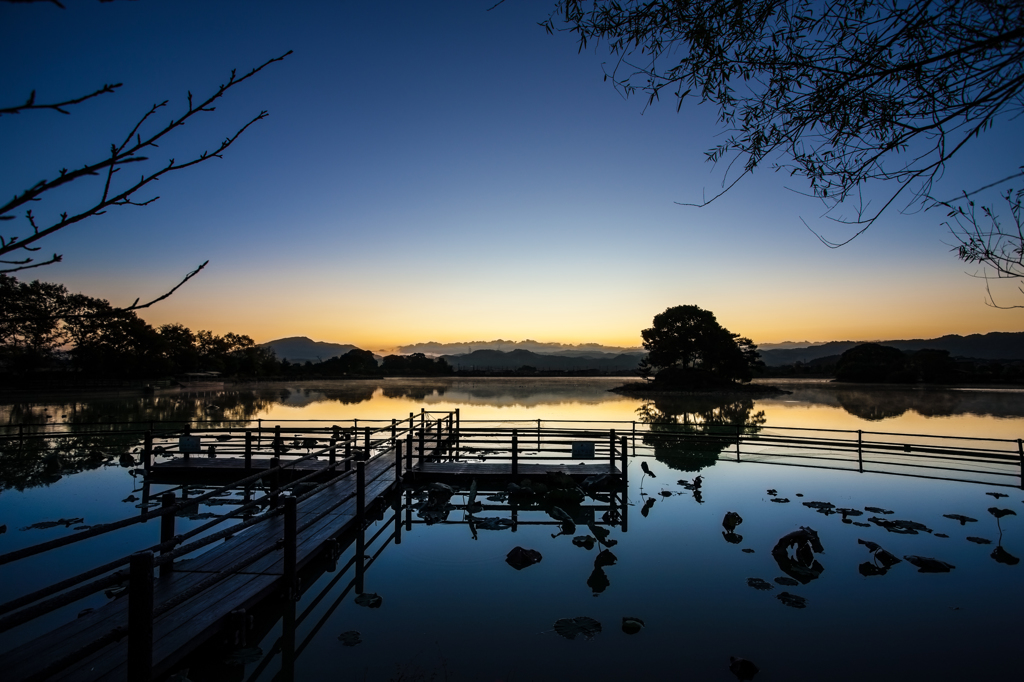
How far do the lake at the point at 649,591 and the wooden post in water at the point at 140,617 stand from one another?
1.45 metres

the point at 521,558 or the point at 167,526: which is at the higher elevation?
the point at 167,526

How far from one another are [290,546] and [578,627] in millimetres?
3409

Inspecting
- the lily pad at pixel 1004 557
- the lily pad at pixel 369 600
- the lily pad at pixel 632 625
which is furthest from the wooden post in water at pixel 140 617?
the lily pad at pixel 1004 557

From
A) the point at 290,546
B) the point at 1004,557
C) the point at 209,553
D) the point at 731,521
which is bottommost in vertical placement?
the point at 1004,557

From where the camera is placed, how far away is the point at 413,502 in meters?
11.6

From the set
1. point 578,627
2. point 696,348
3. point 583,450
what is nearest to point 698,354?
point 696,348

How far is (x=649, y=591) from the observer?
6816 millimetres

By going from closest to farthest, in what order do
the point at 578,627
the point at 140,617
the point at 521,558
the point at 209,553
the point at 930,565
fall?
the point at 140,617 < the point at 578,627 < the point at 209,553 < the point at 930,565 < the point at 521,558

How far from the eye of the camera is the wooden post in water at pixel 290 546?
6.09 meters

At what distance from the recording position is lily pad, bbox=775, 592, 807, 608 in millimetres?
6285

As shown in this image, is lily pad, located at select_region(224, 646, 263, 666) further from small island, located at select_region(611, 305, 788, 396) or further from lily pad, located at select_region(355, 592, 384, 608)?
small island, located at select_region(611, 305, 788, 396)

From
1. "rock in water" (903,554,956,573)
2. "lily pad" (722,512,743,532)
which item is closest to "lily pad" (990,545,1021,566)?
"rock in water" (903,554,956,573)

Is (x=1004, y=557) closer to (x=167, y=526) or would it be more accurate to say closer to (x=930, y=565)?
(x=930, y=565)

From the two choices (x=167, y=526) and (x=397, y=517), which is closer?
(x=167, y=526)
